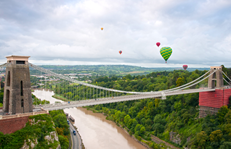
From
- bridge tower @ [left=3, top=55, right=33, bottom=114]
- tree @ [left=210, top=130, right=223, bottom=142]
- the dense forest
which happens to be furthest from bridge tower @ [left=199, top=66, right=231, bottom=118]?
bridge tower @ [left=3, top=55, right=33, bottom=114]

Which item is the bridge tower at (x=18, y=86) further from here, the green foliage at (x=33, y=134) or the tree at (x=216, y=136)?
the tree at (x=216, y=136)

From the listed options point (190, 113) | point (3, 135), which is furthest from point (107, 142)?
point (3, 135)

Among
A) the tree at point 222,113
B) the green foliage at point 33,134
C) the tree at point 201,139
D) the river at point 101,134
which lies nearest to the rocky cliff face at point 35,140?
the green foliage at point 33,134

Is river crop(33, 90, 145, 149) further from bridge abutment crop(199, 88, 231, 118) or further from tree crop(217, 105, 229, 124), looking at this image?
tree crop(217, 105, 229, 124)

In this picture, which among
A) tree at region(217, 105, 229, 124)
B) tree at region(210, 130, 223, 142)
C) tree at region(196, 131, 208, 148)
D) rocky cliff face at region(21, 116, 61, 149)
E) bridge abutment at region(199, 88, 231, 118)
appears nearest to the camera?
rocky cliff face at region(21, 116, 61, 149)

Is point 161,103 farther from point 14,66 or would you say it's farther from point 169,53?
point 14,66

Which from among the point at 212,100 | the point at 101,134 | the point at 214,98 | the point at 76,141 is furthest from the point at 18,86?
the point at 214,98
